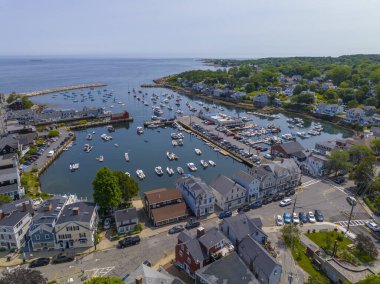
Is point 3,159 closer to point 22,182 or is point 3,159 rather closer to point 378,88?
point 22,182

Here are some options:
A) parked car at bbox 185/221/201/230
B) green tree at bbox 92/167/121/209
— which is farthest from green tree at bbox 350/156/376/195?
green tree at bbox 92/167/121/209

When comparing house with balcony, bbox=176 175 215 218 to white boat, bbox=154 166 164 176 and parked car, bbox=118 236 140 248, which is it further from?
white boat, bbox=154 166 164 176

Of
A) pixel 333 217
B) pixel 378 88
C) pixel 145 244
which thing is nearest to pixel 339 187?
pixel 333 217

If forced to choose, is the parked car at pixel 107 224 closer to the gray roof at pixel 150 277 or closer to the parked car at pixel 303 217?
the gray roof at pixel 150 277

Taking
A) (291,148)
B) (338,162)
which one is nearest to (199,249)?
(338,162)


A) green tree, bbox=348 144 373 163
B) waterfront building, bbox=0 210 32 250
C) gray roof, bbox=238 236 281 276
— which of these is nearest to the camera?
gray roof, bbox=238 236 281 276

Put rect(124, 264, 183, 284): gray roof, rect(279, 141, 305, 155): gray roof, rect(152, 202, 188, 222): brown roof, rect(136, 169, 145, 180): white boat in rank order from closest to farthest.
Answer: rect(124, 264, 183, 284): gray roof → rect(152, 202, 188, 222): brown roof → rect(136, 169, 145, 180): white boat → rect(279, 141, 305, 155): gray roof

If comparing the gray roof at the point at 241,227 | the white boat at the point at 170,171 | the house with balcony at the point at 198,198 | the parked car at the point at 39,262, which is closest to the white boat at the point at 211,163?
the white boat at the point at 170,171
